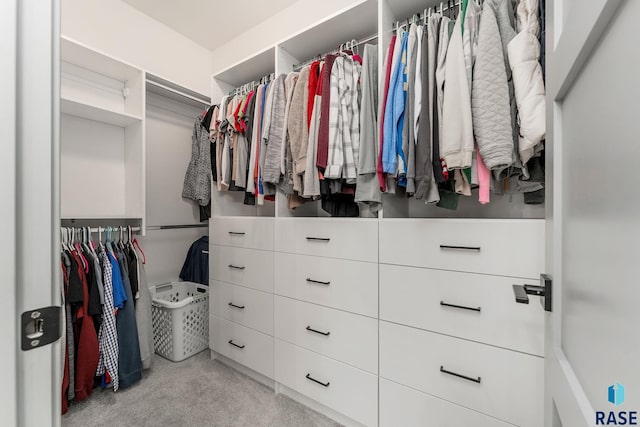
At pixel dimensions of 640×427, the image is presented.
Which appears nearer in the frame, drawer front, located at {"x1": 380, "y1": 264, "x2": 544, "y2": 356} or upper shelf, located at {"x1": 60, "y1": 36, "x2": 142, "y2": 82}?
drawer front, located at {"x1": 380, "y1": 264, "x2": 544, "y2": 356}

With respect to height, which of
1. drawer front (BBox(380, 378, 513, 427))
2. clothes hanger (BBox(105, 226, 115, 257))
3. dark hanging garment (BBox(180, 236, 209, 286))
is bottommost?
drawer front (BBox(380, 378, 513, 427))

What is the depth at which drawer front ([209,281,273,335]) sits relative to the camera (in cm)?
177

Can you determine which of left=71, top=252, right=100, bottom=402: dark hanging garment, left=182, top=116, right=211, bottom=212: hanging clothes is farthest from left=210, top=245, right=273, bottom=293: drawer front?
left=71, top=252, right=100, bottom=402: dark hanging garment

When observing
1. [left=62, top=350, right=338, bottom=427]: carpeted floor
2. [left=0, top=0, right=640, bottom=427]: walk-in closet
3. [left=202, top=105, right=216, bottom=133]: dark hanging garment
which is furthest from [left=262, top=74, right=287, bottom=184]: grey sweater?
[left=62, top=350, right=338, bottom=427]: carpeted floor

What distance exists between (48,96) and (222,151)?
5.31 feet

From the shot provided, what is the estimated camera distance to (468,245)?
1112 millimetres

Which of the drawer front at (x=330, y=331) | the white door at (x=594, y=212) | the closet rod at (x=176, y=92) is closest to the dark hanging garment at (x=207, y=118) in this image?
the closet rod at (x=176, y=92)

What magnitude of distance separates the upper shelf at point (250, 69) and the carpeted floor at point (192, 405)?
216 centimetres

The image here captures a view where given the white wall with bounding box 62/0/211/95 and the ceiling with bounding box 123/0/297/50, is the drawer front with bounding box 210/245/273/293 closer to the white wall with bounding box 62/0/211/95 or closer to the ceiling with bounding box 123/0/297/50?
the white wall with bounding box 62/0/211/95

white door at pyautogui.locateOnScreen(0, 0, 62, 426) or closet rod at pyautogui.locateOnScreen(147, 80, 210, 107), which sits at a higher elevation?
closet rod at pyautogui.locateOnScreen(147, 80, 210, 107)

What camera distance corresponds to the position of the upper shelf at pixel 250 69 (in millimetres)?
1879

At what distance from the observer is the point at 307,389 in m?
1.57

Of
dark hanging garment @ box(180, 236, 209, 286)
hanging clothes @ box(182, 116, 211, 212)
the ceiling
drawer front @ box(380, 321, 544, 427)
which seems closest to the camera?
drawer front @ box(380, 321, 544, 427)

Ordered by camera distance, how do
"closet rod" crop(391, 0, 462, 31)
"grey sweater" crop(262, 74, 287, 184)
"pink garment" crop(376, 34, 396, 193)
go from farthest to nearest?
"grey sweater" crop(262, 74, 287, 184), "closet rod" crop(391, 0, 462, 31), "pink garment" crop(376, 34, 396, 193)
